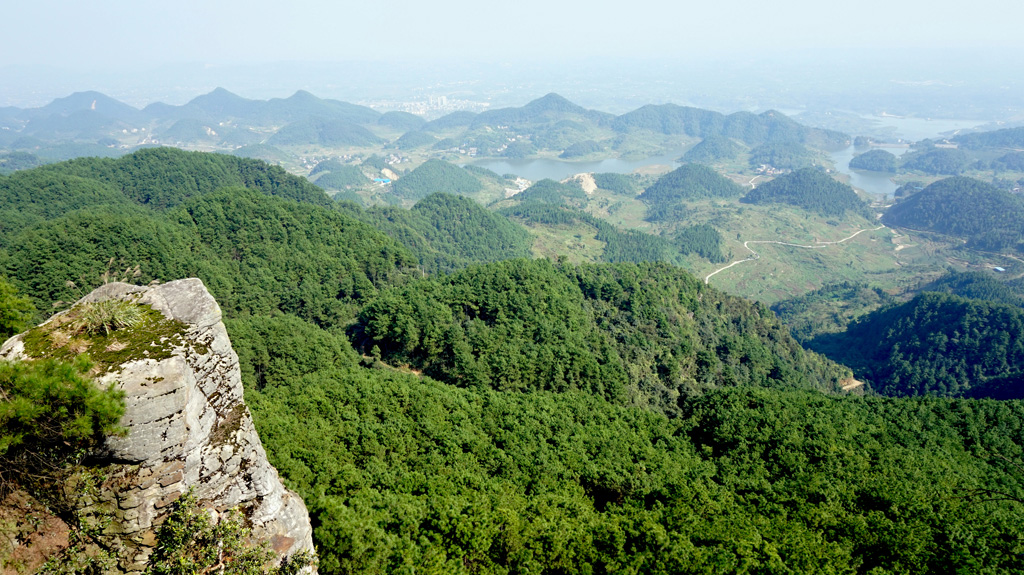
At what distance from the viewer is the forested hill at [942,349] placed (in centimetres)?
7875

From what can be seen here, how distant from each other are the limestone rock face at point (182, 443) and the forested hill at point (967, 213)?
209 meters

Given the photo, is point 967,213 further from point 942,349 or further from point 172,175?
point 172,175

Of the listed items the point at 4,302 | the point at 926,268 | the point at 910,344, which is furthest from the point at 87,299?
the point at 926,268

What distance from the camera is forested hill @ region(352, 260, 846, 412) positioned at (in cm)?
4681

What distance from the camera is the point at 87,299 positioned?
46.9 ft

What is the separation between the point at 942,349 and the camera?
8381cm

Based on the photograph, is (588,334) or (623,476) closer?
(623,476)

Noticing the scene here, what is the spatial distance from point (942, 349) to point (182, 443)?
343ft

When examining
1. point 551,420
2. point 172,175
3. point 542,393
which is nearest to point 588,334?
point 542,393

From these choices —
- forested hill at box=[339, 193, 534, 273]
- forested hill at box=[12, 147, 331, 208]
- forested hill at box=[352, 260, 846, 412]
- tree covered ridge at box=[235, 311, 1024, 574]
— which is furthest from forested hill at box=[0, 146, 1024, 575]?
forested hill at box=[339, 193, 534, 273]

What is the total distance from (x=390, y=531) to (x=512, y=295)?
3880 cm

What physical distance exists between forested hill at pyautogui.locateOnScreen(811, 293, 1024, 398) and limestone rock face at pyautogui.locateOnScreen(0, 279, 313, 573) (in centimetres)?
9344

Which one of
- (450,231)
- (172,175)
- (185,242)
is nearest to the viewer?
(185,242)

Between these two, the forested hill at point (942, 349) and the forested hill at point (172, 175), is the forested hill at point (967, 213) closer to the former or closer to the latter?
the forested hill at point (942, 349)
